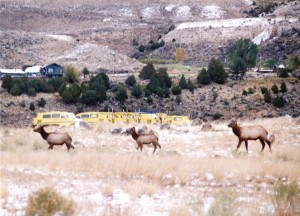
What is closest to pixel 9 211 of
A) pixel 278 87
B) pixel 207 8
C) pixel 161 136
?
pixel 161 136

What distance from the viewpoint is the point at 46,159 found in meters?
13.9

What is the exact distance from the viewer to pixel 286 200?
10.5 metres

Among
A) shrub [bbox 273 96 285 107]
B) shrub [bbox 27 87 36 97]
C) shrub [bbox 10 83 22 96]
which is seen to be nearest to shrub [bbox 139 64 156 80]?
shrub [bbox 273 96 285 107]

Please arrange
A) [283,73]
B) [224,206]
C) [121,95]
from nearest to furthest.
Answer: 1. [224,206]
2. [121,95]
3. [283,73]

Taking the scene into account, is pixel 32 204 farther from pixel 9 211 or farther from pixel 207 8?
pixel 207 8

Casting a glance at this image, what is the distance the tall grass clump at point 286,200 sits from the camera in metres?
10.3

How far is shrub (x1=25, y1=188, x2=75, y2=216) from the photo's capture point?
28.5ft

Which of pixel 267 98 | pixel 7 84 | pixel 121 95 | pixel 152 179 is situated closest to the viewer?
pixel 152 179

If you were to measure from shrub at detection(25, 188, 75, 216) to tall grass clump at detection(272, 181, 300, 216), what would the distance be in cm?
349

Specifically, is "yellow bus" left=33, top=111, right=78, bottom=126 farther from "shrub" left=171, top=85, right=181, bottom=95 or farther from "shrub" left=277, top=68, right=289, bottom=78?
"shrub" left=277, top=68, right=289, bottom=78

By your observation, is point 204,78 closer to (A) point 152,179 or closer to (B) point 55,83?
(B) point 55,83

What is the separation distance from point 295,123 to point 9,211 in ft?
63.4

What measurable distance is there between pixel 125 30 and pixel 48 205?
100995 mm

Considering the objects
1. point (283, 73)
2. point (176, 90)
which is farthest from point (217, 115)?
point (283, 73)
